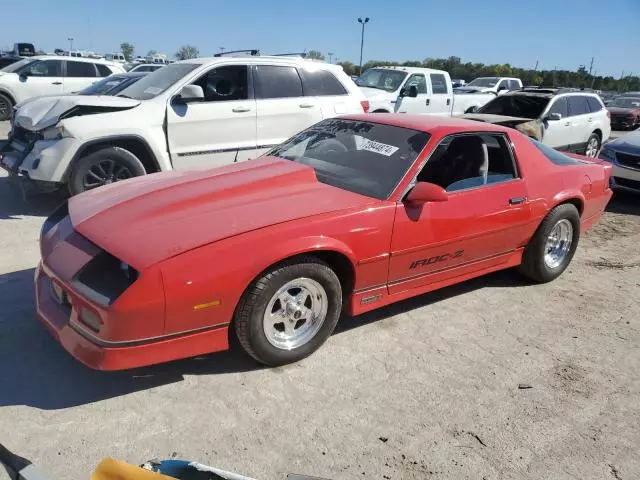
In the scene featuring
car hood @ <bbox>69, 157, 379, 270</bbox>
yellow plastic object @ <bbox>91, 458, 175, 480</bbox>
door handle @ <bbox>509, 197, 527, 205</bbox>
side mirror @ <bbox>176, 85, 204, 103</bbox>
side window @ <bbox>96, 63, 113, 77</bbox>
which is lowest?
yellow plastic object @ <bbox>91, 458, 175, 480</bbox>

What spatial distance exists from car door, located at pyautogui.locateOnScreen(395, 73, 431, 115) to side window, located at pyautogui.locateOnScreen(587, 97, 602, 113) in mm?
3477

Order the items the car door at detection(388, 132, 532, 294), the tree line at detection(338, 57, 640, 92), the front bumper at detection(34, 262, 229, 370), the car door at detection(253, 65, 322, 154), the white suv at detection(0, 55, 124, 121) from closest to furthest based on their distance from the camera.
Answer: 1. the front bumper at detection(34, 262, 229, 370)
2. the car door at detection(388, 132, 532, 294)
3. the car door at detection(253, 65, 322, 154)
4. the white suv at detection(0, 55, 124, 121)
5. the tree line at detection(338, 57, 640, 92)

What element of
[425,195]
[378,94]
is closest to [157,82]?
[425,195]

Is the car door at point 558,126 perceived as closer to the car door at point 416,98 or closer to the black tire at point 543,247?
the car door at point 416,98

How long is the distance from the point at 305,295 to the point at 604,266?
3745 millimetres

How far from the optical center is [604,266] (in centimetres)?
546

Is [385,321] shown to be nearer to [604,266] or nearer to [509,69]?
[604,266]

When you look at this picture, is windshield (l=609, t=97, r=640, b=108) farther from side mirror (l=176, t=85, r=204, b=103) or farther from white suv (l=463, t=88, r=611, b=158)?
side mirror (l=176, t=85, r=204, b=103)

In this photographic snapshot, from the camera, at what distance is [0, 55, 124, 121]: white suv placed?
13148mm

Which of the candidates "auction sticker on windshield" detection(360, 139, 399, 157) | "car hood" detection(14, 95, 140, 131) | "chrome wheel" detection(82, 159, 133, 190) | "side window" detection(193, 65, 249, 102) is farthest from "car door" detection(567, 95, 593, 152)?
"chrome wheel" detection(82, 159, 133, 190)

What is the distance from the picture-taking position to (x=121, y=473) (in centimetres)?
168

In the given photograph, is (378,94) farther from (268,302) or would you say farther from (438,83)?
(268,302)

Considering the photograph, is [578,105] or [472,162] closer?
[472,162]

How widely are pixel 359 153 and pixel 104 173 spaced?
3.39 metres
